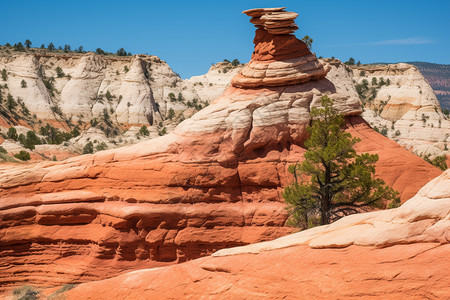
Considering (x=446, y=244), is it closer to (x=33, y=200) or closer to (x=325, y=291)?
(x=325, y=291)

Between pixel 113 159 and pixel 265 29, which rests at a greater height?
pixel 265 29

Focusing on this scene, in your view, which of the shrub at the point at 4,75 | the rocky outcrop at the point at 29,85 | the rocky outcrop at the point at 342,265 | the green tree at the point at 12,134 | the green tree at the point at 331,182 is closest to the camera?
the rocky outcrop at the point at 342,265

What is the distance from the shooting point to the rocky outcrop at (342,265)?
8352 millimetres

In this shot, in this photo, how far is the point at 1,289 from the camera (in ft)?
70.3

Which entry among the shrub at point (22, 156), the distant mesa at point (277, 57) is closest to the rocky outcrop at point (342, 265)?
the distant mesa at point (277, 57)

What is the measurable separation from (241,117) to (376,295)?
15269 mm

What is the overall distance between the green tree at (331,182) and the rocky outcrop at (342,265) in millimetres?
6891

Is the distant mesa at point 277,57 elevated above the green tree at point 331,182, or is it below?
above

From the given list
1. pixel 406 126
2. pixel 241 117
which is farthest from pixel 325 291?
pixel 406 126

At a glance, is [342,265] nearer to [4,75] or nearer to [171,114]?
[171,114]

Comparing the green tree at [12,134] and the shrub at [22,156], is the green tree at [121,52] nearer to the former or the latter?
the green tree at [12,134]

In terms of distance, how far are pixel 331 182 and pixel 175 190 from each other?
24.1ft

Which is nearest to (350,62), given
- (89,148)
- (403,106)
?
(403,106)

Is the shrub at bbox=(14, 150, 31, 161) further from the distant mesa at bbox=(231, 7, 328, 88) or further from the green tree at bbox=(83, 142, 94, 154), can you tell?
the distant mesa at bbox=(231, 7, 328, 88)
